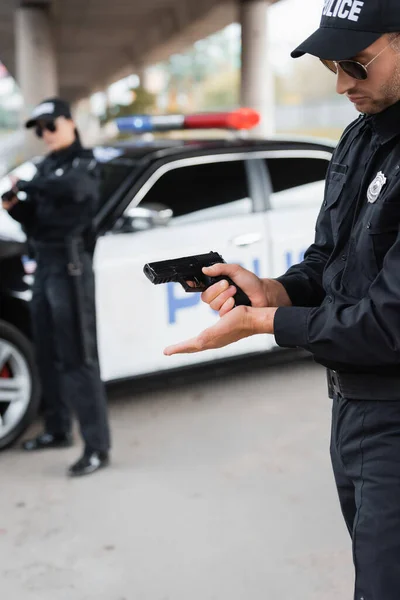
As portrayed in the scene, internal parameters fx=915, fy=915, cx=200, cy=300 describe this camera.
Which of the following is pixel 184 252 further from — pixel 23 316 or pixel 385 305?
pixel 385 305

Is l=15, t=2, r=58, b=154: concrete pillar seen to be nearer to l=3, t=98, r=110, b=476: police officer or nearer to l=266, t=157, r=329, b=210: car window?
l=266, t=157, r=329, b=210: car window

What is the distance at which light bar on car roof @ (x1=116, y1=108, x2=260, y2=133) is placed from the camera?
18.9ft

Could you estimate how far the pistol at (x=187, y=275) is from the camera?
2.05 m

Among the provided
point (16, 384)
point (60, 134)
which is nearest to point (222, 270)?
point (60, 134)

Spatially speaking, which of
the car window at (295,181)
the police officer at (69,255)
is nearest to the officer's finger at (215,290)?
the police officer at (69,255)

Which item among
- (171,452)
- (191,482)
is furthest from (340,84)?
(171,452)

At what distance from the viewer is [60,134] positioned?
14.9 ft

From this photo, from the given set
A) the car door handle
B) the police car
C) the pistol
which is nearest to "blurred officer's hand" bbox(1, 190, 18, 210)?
the police car

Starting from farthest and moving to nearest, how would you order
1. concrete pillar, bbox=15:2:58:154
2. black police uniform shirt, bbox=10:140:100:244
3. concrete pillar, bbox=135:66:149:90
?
concrete pillar, bbox=135:66:149:90 → concrete pillar, bbox=15:2:58:154 → black police uniform shirt, bbox=10:140:100:244

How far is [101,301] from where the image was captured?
15.9ft

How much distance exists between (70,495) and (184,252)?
158 centimetres

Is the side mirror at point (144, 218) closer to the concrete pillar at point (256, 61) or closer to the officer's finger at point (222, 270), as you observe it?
the officer's finger at point (222, 270)

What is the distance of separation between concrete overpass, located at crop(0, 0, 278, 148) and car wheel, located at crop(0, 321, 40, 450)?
46.8 feet

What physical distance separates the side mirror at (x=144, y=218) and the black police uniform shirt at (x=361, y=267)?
111 inches
